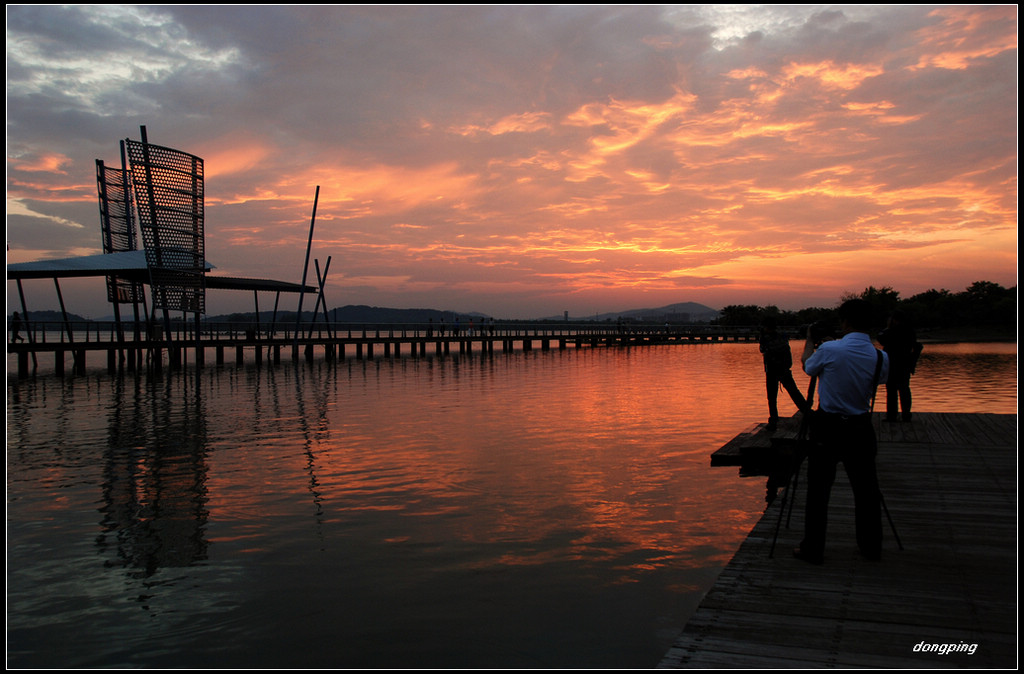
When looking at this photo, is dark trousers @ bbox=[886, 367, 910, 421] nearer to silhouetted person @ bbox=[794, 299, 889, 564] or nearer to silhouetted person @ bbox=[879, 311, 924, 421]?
silhouetted person @ bbox=[879, 311, 924, 421]

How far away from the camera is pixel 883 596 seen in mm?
4578

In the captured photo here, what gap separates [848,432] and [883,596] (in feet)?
3.72

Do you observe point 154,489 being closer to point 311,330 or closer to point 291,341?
point 291,341

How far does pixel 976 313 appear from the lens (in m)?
88.8

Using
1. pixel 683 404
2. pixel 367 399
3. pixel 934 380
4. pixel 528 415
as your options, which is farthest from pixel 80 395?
pixel 934 380

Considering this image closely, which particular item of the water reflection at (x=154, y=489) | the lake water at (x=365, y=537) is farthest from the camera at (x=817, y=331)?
the water reflection at (x=154, y=489)

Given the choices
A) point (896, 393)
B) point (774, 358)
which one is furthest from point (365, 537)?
point (896, 393)

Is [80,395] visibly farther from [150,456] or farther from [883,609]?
[883,609]

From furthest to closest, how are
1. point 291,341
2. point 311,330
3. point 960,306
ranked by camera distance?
point 960,306 → point 311,330 → point 291,341

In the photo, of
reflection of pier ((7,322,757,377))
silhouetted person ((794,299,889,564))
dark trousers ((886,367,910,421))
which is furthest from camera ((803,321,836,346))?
reflection of pier ((7,322,757,377))

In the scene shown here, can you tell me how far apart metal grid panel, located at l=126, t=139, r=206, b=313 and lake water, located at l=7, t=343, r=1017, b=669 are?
15537 mm

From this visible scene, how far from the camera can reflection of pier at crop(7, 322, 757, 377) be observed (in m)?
36.4

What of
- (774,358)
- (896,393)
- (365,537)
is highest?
(774,358)

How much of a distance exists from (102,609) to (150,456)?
23.1ft
